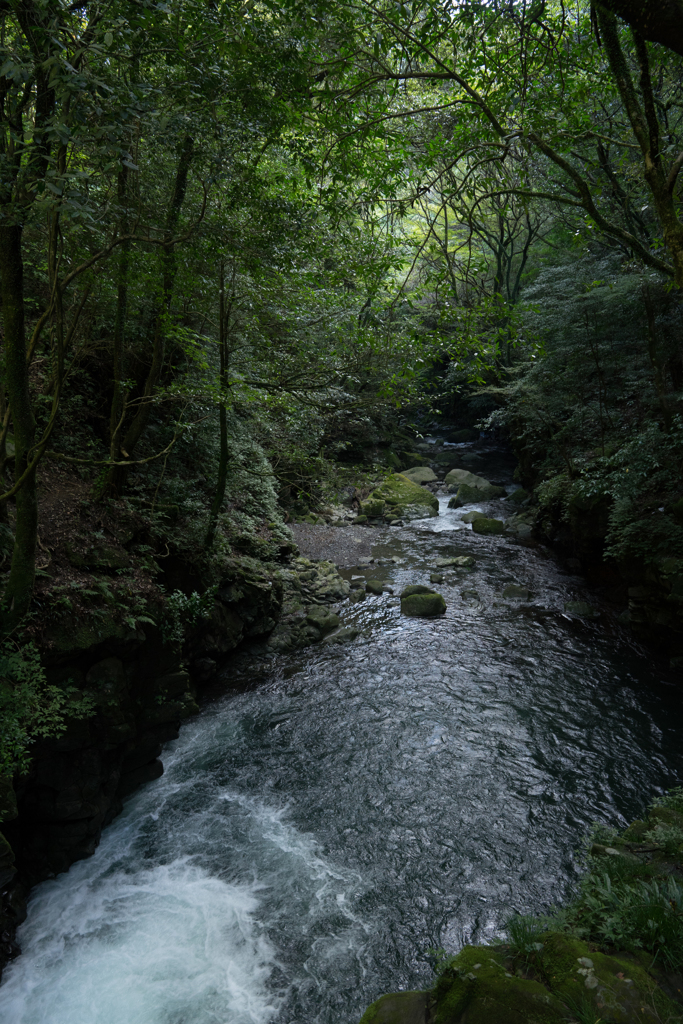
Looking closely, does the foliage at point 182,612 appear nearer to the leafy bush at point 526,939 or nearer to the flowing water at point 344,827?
the flowing water at point 344,827

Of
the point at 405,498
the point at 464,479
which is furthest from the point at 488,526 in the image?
the point at 464,479

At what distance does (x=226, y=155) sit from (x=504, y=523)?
1406 cm

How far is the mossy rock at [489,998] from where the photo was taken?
10.4 feet

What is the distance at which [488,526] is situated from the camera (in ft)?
56.1

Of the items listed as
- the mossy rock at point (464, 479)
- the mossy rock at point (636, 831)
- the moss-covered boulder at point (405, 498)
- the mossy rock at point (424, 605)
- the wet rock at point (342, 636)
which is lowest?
the wet rock at point (342, 636)

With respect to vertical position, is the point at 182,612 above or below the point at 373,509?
below

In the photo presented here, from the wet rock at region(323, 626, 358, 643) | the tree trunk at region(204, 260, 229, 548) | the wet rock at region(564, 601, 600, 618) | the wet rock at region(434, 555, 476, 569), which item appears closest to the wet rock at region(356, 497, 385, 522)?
the wet rock at region(434, 555, 476, 569)

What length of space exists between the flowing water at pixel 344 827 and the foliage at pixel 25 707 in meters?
1.85

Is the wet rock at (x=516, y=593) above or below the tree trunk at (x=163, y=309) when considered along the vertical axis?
below

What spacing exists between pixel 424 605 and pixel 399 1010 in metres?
8.52

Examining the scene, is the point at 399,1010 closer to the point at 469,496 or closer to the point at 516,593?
the point at 516,593

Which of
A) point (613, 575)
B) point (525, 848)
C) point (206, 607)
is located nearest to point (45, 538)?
point (206, 607)

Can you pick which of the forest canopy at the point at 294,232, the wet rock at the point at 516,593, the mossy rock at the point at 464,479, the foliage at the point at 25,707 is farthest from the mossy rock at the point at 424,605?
the mossy rock at the point at 464,479

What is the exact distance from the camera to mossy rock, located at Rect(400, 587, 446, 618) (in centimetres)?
1180
